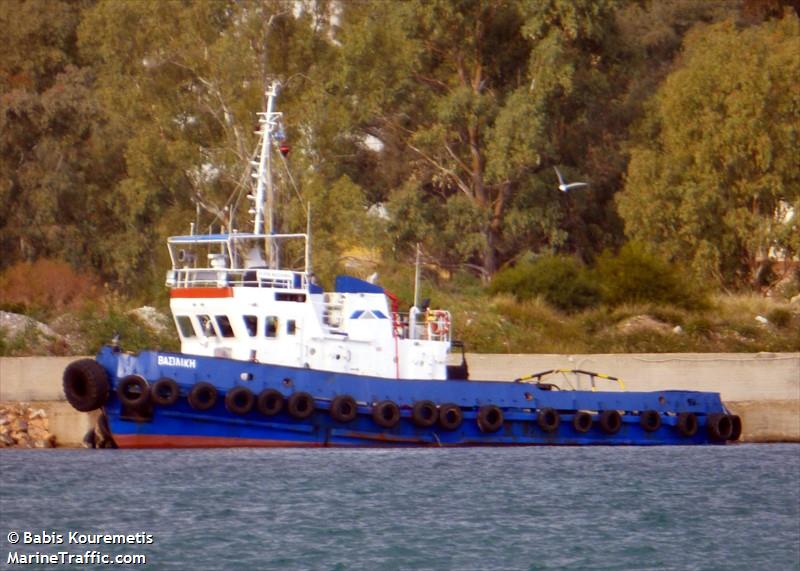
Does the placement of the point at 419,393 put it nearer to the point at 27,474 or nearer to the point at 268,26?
the point at 27,474

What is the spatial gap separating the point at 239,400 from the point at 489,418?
374 centimetres

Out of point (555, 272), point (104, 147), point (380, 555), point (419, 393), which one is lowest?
point (380, 555)

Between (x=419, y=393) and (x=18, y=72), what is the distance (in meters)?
25.2

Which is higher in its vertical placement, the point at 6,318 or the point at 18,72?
the point at 18,72

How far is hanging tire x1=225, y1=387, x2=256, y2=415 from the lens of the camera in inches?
933

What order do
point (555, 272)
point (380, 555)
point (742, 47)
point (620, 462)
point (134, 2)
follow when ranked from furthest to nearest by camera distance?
point (134, 2)
point (742, 47)
point (555, 272)
point (620, 462)
point (380, 555)

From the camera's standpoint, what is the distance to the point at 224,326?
24688mm

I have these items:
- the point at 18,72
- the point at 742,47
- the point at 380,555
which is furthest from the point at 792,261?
the point at 380,555

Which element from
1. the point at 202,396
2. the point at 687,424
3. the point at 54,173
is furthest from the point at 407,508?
the point at 54,173

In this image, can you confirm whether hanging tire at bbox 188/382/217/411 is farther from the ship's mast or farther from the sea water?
the ship's mast

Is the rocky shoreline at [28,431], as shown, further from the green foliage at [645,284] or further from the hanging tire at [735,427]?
the green foliage at [645,284]

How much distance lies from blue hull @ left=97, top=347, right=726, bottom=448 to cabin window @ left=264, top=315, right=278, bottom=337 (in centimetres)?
85

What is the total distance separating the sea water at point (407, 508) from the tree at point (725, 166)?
13535 millimetres

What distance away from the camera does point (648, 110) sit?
4156 cm
